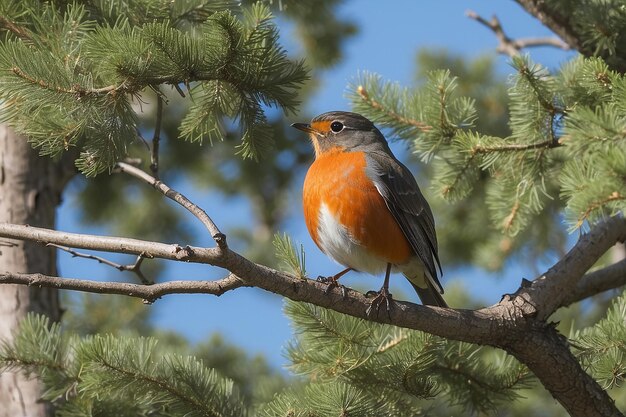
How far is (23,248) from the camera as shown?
526cm

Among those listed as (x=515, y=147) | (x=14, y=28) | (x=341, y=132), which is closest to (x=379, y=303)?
(x=515, y=147)

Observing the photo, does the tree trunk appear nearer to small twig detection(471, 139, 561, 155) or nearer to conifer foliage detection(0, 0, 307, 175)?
conifer foliage detection(0, 0, 307, 175)

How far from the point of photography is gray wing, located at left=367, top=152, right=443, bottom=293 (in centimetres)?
520

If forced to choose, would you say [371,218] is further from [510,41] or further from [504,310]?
[510,41]

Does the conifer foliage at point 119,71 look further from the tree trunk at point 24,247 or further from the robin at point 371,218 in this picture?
the tree trunk at point 24,247

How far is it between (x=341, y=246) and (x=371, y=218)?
9.7 inches

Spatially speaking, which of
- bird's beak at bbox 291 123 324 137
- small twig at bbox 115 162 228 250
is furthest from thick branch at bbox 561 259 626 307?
small twig at bbox 115 162 228 250

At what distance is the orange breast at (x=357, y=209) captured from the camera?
4.99 m

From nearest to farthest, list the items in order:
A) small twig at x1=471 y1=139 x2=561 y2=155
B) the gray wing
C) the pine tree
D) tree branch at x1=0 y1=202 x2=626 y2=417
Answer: tree branch at x1=0 y1=202 x2=626 y2=417
the pine tree
small twig at x1=471 y1=139 x2=561 y2=155
the gray wing

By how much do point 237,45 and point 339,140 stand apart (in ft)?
7.45

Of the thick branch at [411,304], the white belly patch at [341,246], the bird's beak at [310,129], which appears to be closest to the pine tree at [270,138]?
the thick branch at [411,304]

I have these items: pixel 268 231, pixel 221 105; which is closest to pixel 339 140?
pixel 221 105

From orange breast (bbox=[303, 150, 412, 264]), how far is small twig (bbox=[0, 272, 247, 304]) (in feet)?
5.03

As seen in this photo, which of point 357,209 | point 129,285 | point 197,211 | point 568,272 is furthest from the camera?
point 357,209
